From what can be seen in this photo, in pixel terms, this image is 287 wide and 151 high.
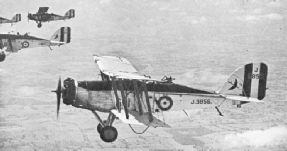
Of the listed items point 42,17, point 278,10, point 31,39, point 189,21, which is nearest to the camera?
point 31,39

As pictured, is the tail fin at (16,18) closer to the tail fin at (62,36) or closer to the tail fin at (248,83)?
the tail fin at (62,36)

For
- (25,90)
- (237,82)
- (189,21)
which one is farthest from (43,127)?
(237,82)

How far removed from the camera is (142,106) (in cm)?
953

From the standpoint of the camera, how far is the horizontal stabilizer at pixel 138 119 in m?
8.15

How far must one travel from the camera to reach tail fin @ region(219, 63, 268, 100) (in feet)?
36.7

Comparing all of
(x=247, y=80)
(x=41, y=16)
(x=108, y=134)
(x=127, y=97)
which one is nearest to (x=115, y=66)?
(x=127, y=97)

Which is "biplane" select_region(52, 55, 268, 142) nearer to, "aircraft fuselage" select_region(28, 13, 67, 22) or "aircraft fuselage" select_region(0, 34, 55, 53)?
"aircraft fuselage" select_region(0, 34, 55, 53)

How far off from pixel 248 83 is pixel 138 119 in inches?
160

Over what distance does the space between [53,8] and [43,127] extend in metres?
31.9

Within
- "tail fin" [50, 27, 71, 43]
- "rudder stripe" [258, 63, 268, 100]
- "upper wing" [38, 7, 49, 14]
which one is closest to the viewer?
"rudder stripe" [258, 63, 268, 100]

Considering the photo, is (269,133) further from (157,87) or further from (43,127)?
(157,87)

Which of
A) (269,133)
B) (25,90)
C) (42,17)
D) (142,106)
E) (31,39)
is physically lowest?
(269,133)

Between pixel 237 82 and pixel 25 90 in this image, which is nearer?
pixel 237 82

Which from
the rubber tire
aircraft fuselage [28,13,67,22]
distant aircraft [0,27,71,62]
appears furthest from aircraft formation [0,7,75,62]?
the rubber tire
